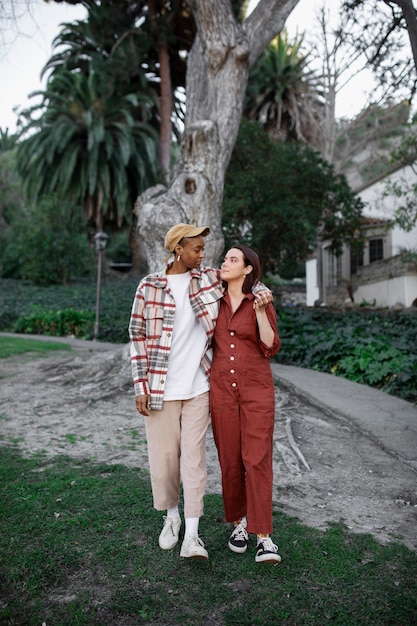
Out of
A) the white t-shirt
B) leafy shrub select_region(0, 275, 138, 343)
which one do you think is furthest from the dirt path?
leafy shrub select_region(0, 275, 138, 343)

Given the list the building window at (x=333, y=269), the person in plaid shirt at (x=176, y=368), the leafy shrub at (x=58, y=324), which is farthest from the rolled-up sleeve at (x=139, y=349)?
the building window at (x=333, y=269)

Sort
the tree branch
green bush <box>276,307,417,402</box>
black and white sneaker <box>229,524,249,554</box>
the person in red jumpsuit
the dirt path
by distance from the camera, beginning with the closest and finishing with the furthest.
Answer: the person in red jumpsuit, black and white sneaker <box>229,524,249,554</box>, the dirt path, green bush <box>276,307,417,402</box>, the tree branch

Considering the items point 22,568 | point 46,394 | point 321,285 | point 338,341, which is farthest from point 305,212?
point 22,568

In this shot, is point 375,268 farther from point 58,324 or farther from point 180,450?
point 180,450

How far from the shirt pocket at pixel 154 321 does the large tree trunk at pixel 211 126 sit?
4.27m

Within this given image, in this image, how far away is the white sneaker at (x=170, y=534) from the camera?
3.25 m

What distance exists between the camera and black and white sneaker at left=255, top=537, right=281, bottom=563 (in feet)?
9.77

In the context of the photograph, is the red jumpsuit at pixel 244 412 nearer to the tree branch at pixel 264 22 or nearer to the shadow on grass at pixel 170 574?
the shadow on grass at pixel 170 574

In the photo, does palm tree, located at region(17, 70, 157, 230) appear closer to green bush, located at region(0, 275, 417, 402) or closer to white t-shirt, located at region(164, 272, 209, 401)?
green bush, located at region(0, 275, 417, 402)

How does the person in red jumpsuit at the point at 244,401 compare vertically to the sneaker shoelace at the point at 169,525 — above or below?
above

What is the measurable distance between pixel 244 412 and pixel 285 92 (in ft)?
91.1

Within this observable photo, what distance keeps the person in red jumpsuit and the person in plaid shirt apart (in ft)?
0.28

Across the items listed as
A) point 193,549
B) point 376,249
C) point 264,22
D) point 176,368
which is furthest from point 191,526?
point 376,249

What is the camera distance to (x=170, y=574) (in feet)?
9.75
